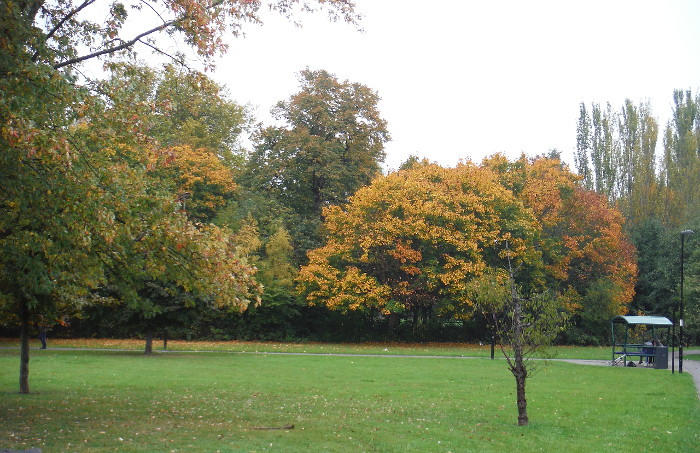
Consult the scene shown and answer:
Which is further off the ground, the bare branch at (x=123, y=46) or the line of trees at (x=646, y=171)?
the line of trees at (x=646, y=171)

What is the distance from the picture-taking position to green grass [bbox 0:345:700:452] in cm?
1062

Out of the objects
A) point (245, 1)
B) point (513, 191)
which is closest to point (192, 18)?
point (245, 1)

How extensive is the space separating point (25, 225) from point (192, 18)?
4874 millimetres

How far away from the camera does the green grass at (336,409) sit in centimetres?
1062

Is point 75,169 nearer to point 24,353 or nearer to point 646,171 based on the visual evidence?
point 24,353

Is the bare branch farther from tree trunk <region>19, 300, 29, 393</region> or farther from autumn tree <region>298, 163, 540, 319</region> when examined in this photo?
autumn tree <region>298, 163, 540, 319</region>

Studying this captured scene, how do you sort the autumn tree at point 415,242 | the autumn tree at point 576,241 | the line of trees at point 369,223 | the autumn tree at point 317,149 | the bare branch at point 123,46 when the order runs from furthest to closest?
1. the autumn tree at point 317,149
2. the autumn tree at point 576,241
3. the autumn tree at point 415,242
4. the line of trees at point 369,223
5. the bare branch at point 123,46

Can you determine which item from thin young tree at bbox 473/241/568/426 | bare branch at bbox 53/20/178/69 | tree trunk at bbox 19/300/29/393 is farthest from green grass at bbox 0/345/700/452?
bare branch at bbox 53/20/178/69

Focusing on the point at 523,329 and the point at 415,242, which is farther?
the point at 415,242

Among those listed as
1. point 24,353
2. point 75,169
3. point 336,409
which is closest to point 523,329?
point 336,409

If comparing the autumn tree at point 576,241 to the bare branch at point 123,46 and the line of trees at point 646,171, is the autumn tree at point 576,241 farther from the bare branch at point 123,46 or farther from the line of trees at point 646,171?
the bare branch at point 123,46

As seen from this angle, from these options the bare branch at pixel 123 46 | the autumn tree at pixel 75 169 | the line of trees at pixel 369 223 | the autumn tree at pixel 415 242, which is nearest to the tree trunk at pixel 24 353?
the line of trees at pixel 369 223

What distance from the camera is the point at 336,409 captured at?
47.1 feet

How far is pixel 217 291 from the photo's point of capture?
1158 cm
